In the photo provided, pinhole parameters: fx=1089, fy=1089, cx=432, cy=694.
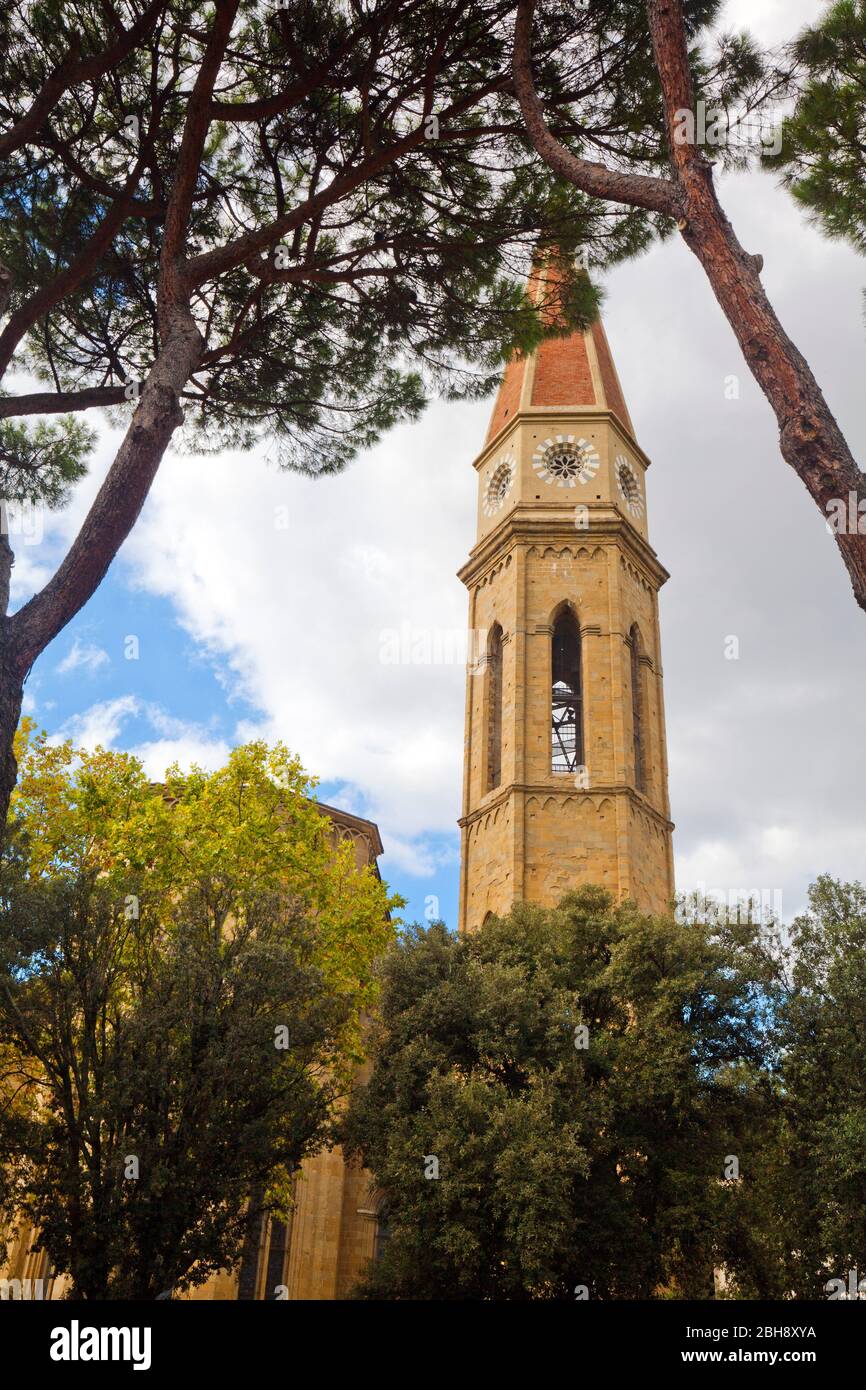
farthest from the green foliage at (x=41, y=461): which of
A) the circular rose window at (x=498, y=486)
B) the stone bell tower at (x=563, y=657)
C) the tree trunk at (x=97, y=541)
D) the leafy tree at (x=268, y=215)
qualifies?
the circular rose window at (x=498, y=486)

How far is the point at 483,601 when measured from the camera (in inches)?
1266

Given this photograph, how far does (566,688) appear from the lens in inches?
1278

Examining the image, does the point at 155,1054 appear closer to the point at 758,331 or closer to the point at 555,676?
the point at 758,331

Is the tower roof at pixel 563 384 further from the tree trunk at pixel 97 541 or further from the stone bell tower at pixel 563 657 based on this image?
the tree trunk at pixel 97 541

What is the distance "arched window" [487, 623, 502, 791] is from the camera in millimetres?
29344

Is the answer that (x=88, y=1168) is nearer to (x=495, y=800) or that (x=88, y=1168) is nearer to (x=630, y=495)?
(x=495, y=800)

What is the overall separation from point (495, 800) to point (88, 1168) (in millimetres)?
17191

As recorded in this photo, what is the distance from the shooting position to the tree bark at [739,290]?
598 centimetres

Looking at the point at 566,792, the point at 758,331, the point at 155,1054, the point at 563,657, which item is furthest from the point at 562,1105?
the point at 563,657

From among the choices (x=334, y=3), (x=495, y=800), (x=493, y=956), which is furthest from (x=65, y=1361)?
(x=495, y=800)

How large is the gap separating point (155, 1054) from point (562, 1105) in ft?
19.5

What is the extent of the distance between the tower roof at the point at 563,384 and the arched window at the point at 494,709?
24.6ft

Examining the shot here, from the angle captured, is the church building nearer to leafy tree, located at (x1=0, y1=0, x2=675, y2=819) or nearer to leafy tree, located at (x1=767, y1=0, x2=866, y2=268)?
leafy tree, located at (x1=0, y1=0, x2=675, y2=819)

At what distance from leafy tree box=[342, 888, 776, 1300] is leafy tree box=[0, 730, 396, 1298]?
1403 millimetres
